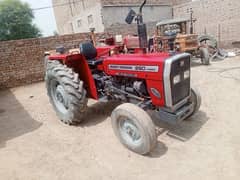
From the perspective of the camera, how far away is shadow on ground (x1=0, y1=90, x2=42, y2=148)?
3.50m

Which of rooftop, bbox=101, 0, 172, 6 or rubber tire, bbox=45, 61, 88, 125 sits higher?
rooftop, bbox=101, 0, 172, 6

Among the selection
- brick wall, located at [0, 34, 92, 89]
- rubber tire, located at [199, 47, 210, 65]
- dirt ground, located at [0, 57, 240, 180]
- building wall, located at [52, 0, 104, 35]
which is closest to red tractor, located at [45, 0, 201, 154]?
dirt ground, located at [0, 57, 240, 180]

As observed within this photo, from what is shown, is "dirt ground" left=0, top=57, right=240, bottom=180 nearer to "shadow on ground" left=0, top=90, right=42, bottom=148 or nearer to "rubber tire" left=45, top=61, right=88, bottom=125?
"shadow on ground" left=0, top=90, right=42, bottom=148

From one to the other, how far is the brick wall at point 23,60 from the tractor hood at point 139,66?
4623mm

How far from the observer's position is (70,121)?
3434mm

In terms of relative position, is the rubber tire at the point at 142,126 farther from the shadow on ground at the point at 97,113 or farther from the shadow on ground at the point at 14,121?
the shadow on ground at the point at 14,121

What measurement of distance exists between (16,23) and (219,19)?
59.7 ft

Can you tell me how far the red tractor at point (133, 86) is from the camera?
95.4 inches

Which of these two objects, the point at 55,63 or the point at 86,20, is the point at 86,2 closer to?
the point at 86,20

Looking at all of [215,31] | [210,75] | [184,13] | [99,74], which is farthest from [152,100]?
[184,13]

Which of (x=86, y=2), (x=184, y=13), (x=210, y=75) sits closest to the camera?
(x=210, y=75)

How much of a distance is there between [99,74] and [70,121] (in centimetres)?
91

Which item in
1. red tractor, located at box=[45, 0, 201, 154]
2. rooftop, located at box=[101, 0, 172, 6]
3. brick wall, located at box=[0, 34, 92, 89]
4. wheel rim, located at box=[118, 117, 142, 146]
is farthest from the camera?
rooftop, located at box=[101, 0, 172, 6]

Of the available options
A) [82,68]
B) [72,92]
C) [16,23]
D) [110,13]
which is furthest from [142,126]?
[16,23]
